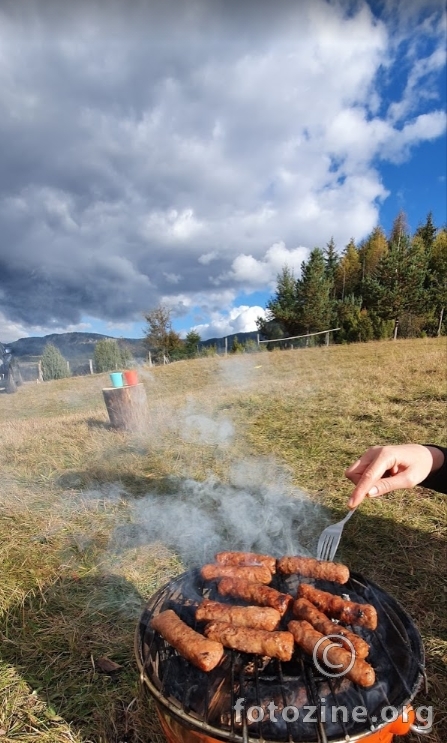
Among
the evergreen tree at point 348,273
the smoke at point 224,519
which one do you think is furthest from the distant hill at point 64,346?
the evergreen tree at point 348,273

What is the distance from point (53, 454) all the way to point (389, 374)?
26.5 ft

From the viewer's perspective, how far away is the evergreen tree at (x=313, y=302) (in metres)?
31.1

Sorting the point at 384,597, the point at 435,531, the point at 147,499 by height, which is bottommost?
the point at 435,531

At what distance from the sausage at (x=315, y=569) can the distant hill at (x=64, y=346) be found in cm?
721

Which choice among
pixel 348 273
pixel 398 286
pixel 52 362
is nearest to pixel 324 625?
pixel 52 362

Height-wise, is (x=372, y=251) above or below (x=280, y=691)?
above

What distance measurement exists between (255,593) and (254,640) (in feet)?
0.96

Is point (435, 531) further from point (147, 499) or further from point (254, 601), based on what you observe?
point (147, 499)

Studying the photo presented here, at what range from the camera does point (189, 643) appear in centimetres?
140

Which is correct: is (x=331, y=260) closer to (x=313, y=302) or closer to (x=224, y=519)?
(x=313, y=302)

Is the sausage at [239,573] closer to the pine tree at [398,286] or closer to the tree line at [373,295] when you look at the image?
the tree line at [373,295]

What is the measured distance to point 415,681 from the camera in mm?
1317

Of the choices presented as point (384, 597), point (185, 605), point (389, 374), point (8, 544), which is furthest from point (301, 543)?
point (389, 374)

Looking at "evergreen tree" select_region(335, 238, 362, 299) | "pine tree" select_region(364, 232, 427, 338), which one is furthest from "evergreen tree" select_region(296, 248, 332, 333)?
"evergreen tree" select_region(335, 238, 362, 299)
